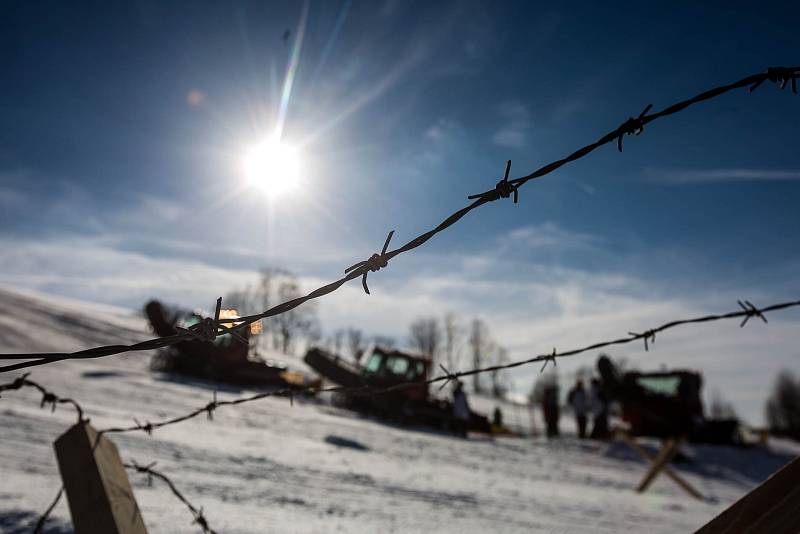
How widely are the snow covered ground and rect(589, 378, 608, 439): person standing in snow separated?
143 inches

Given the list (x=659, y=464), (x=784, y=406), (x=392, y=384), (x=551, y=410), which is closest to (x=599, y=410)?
(x=551, y=410)

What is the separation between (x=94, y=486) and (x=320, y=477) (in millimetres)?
3389

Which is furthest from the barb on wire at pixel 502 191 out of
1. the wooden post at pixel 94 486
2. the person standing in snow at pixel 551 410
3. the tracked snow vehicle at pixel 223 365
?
the person standing in snow at pixel 551 410

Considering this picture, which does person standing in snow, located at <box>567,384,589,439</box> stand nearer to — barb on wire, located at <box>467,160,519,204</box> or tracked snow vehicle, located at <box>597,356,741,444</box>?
tracked snow vehicle, located at <box>597,356,741,444</box>

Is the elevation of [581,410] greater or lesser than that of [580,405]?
lesser

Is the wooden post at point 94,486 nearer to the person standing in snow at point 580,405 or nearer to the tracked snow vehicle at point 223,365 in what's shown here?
the tracked snow vehicle at point 223,365

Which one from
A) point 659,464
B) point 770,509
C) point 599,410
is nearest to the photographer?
point 770,509

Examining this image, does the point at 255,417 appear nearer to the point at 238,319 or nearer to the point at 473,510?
the point at 473,510

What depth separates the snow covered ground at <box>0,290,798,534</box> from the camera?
3.29m

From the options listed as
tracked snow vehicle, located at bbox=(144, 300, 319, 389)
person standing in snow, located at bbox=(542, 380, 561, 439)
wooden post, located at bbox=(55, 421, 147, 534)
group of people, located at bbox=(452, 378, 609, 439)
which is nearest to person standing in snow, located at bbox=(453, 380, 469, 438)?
group of people, located at bbox=(452, 378, 609, 439)

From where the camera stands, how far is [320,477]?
4.72m

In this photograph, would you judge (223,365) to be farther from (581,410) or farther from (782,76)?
(782,76)

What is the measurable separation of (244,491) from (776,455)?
52.2 ft

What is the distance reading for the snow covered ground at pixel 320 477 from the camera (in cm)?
329
